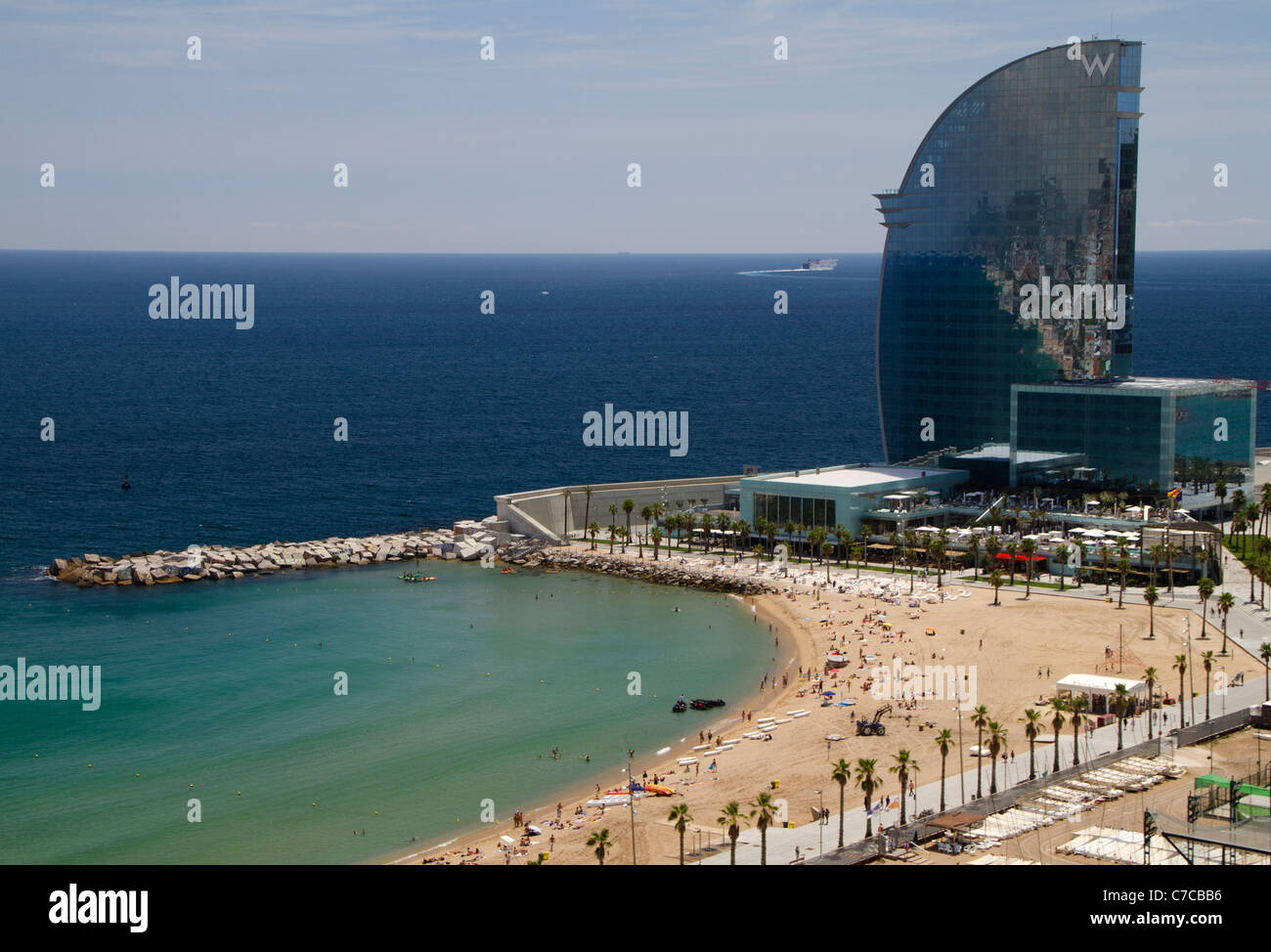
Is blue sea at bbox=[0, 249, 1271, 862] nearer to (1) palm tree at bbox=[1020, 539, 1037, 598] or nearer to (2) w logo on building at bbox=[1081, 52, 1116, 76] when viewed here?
(1) palm tree at bbox=[1020, 539, 1037, 598]

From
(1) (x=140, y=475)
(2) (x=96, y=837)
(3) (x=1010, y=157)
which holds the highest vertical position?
(3) (x=1010, y=157)

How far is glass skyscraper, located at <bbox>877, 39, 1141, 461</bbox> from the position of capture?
111 m

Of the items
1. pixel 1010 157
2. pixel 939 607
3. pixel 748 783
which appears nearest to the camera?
pixel 748 783

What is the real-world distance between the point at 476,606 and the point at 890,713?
34.9 m

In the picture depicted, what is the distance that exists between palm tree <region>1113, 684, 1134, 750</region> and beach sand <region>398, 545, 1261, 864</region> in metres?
2.21

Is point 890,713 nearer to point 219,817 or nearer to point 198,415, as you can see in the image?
point 219,817

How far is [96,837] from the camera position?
57125 millimetres

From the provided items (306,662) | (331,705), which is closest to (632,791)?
(331,705)

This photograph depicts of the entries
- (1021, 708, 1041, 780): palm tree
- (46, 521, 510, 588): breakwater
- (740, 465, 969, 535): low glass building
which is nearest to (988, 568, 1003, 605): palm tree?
(740, 465, 969, 535): low glass building

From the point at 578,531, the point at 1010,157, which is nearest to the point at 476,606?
the point at 578,531

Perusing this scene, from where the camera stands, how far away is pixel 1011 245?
116875mm

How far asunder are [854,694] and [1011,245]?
183 feet
